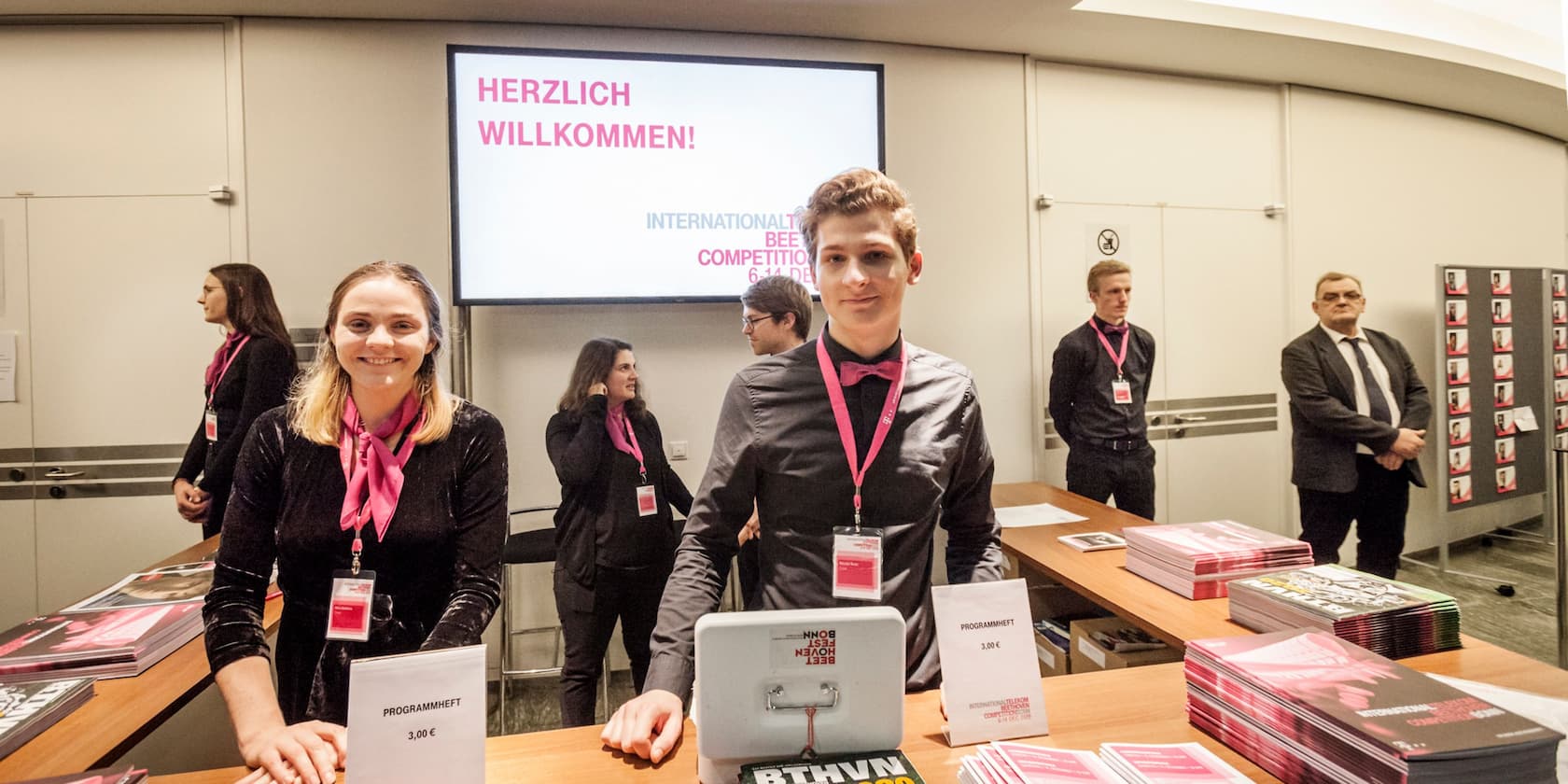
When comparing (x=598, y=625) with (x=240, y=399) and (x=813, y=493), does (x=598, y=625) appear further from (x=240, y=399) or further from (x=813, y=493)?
(x=240, y=399)

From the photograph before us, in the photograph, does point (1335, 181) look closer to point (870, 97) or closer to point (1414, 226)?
point (1414, 226)

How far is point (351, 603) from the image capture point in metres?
1.24

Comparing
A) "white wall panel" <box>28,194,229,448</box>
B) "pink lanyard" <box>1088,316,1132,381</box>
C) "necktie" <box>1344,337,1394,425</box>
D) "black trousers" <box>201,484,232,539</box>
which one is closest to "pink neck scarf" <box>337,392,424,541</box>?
"black trousers" <box>201,484,232,539</box>

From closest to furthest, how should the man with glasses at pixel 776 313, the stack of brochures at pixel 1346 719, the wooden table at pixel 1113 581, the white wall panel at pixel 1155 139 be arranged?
the stack of brochures at pixel 1346 719 < the wooden table at pixel 1113 581 < the man with glasses at pixel 776 313 < the white wall panel at pixel 1155 139

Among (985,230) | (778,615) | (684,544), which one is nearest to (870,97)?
(985,230)

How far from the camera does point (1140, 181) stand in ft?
13.3

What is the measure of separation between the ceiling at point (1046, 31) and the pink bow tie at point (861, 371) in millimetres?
2560

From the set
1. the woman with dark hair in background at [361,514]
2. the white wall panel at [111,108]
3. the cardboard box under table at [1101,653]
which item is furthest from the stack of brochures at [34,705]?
the white wall panel at [111,108]

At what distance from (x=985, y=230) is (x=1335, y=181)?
2604 mm

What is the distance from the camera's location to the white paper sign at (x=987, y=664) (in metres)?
0.99

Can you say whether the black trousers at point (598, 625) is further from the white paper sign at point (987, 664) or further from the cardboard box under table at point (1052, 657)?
the white paper sign at point (987, 664)

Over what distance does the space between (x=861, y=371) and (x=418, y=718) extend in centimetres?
86

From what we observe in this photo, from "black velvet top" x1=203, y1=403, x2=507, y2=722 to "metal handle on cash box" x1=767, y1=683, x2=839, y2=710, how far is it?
67 cm

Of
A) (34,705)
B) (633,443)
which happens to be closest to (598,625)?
(633,443)
